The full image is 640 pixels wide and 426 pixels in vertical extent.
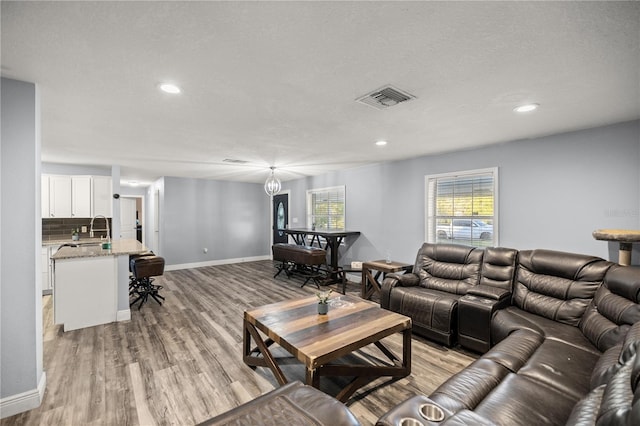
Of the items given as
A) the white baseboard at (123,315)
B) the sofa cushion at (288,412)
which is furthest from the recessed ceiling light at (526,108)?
the white baseboard at (123,315)

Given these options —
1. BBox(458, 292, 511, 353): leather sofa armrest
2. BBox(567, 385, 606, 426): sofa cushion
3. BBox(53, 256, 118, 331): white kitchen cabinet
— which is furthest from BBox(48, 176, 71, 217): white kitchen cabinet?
BBox(567, 385, 606, 426): sofa cushion

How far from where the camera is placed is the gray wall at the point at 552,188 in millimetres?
2836

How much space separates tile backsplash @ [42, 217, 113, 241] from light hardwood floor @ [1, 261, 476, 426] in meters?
2.22

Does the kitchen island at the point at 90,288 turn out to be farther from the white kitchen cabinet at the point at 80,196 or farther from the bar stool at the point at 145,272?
the white kitchen cabinet at the point at 80,196

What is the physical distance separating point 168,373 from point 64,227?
5.13 meters

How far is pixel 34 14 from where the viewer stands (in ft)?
4.28

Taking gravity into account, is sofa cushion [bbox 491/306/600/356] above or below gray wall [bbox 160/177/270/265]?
below

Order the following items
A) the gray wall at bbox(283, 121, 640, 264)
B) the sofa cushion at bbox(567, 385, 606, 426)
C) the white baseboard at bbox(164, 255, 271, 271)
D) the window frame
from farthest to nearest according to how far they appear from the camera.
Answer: the white baseboard at bbox(164, 255, 271, 271) < the window frame < the gray wall at bbox(283, 121, 640, 264) < the sofa cushion at bbox(567, 385, 606, 426)

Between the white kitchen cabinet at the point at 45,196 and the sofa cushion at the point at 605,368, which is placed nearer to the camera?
the sofa cushion at the point at 605,368

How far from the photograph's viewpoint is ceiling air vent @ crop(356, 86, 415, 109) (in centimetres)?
213

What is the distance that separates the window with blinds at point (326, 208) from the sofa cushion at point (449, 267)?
98.3 inches

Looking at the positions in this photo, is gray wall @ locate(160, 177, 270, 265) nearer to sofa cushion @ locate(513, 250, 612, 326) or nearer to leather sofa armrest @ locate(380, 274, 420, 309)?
leather sofa armrest @ locate(380, 274, 420, 309)

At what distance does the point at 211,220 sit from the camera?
7.59 meters

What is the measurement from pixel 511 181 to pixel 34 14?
4.55 m
